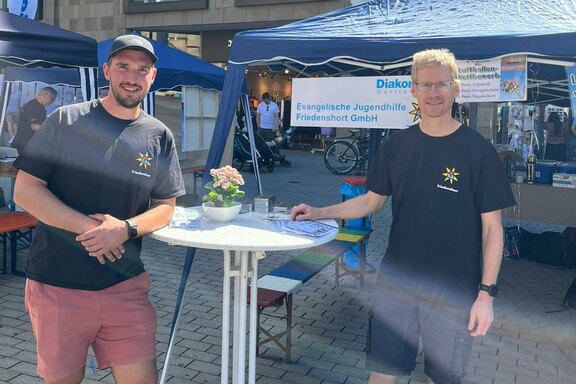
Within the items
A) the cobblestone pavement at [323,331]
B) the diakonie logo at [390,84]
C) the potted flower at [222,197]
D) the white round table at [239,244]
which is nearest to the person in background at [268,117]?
the cobblestone pavement at [323,331]

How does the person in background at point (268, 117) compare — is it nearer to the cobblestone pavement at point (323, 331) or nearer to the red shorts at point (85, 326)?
the cobblestone pavement at point (323, 331)

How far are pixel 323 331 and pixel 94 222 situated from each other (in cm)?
252

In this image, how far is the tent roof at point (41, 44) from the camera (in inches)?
183

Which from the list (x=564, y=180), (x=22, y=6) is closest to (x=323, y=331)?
(x=564, y=180)

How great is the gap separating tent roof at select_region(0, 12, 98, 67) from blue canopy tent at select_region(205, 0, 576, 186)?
210 cm

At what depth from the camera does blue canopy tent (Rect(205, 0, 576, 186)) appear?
3375mm

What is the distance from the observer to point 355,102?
12.8 feet

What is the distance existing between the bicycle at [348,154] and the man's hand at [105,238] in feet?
36.2

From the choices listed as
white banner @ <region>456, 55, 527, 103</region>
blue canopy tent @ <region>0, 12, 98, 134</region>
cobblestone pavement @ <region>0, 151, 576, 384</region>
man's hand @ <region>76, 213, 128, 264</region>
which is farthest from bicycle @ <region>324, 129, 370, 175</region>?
man's hand @ <region>76, 213, 128, 264</region>

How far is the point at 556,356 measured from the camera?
3.93 m

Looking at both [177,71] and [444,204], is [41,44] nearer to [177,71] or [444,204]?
[177,71]

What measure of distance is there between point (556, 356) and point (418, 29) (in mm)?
2504

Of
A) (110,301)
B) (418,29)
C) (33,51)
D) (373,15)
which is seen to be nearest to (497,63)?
(418,29)

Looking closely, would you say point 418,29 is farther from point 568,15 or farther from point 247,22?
point 247,22
